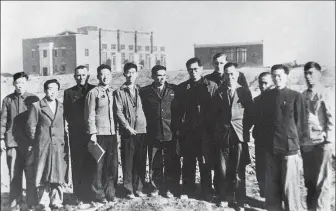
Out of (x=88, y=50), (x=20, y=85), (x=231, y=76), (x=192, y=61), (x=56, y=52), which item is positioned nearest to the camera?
(x=231, y=76)

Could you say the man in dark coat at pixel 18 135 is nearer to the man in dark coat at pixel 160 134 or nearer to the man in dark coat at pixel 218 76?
the man in dark coat at pixel 160 134

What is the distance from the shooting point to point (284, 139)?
326 cm

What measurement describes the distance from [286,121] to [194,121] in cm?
95

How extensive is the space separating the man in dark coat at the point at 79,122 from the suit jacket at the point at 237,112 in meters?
1.43

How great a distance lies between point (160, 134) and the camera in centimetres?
367

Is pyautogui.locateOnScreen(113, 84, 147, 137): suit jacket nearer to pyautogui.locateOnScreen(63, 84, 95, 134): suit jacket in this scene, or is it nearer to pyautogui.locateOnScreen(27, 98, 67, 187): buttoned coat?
pyautogui.locateOnScreen(63, 84, 95, 134): suit jacket

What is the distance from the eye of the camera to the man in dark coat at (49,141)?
145 inches

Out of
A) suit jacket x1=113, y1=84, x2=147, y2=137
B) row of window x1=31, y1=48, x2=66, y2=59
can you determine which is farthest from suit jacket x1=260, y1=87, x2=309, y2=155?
row of window x1=31, y1=48, x2=66, y2=59

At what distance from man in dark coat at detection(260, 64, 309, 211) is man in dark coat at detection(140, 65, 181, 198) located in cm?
100

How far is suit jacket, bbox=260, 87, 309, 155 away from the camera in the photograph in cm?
325

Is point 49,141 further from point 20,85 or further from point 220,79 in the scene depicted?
point 220,79

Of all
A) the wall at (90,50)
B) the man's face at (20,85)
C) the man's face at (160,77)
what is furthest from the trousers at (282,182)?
the wall at (90,50)

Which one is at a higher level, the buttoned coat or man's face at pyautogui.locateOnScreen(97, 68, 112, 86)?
man's face at pyautogui.locateOnScreen(97, 68, 112, 86)

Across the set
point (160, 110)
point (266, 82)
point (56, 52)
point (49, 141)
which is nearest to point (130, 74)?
point (160, 110)
